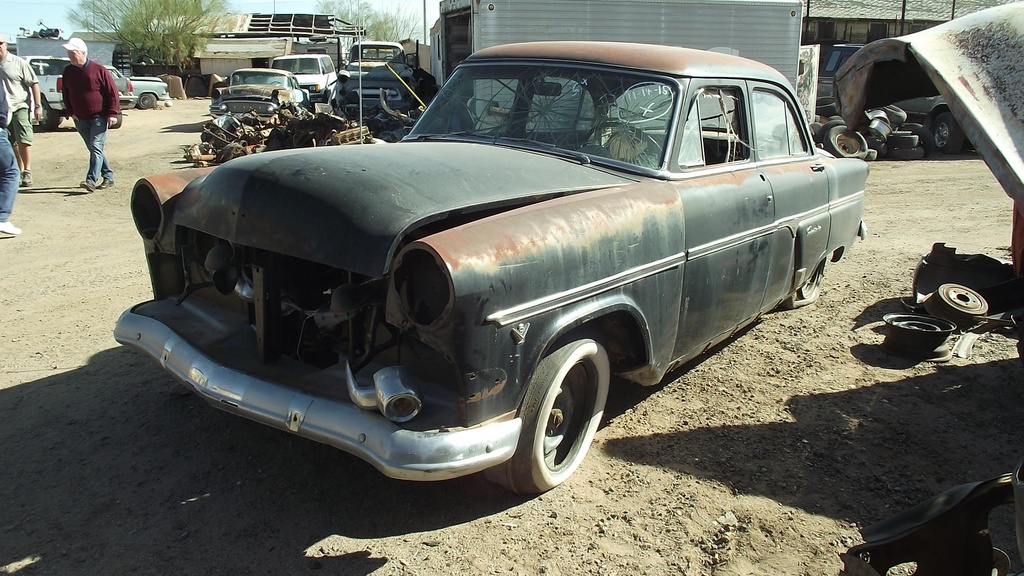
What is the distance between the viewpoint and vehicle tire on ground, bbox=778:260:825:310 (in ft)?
18.4

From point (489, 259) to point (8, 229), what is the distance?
21.1 ft

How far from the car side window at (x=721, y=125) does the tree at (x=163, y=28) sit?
132 feet

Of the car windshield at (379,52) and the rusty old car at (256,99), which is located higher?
the car windshield at (379,52)

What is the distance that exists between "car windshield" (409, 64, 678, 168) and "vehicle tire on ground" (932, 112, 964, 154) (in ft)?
43.1

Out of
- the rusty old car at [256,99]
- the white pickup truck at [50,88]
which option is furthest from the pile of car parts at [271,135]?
the white pickup truck at [50,88]

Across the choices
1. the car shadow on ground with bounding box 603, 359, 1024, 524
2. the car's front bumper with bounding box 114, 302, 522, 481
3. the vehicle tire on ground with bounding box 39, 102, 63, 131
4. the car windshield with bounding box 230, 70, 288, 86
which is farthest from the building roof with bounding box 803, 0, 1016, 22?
the car's front bumper with bounding box 114, 302, 522, 481

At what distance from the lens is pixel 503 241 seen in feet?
8.71

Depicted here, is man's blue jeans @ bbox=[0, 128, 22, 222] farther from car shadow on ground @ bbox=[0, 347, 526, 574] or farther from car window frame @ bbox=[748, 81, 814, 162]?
car window frame @ bbox=[748, 81, 814, 162]

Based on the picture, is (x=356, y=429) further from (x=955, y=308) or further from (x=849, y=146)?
(x=849, y=146)

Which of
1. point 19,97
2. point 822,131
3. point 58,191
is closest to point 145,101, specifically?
point 58,191

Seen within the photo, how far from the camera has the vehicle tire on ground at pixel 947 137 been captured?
574 inches

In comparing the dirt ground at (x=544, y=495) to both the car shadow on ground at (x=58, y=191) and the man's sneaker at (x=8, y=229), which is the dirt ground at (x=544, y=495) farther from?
the car shadow on ground at (x=58, y=191)

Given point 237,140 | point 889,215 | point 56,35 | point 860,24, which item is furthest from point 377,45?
point 860,24

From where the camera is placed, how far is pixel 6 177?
7047 millimetres
